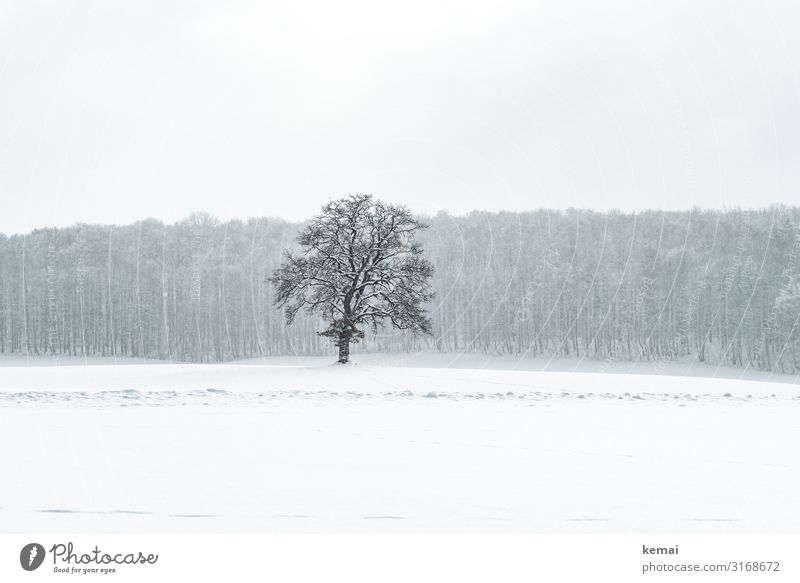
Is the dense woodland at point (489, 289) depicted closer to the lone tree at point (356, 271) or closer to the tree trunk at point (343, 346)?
the tree trunk at point (343, 346)

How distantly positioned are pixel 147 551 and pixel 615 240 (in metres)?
89.0

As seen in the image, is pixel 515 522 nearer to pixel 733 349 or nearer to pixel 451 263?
pixel 733 349

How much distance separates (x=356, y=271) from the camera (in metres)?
40.8

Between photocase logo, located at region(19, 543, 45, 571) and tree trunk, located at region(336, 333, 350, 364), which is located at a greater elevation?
tree trunk, located at region(336, 333, 350, 364)

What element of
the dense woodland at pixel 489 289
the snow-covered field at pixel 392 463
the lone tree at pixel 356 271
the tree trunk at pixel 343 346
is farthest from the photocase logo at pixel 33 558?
the dense woodland at pixel 489 289

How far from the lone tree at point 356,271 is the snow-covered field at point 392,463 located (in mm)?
14632

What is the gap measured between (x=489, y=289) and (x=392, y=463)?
7437cm

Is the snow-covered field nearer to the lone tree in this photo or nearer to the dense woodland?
the lone tree

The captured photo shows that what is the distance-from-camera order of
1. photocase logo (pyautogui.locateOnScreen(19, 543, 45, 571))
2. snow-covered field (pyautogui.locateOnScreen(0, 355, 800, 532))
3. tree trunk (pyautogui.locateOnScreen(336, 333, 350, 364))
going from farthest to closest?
tree trunk (pyautogui.locateOnScreen(336, 333, 350, 364))
snow-covered field (pyautogui.locateOnScreen(0, 355, 800, 532))
photocase logo (pyautogui.locateOnScreen(19, 543, 45, 571))

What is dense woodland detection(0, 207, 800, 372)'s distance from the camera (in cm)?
7681

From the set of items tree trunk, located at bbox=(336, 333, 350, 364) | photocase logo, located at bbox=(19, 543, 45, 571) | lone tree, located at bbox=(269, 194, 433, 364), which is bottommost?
photocase logo, located at bbox=(19, 543, 45, 571)

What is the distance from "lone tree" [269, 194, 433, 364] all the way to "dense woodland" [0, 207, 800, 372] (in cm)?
3681

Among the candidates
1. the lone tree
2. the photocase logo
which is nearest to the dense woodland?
the lone tree

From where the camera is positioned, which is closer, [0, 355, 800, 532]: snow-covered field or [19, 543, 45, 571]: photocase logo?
[19, 543, 45, 571]: photocase logo
